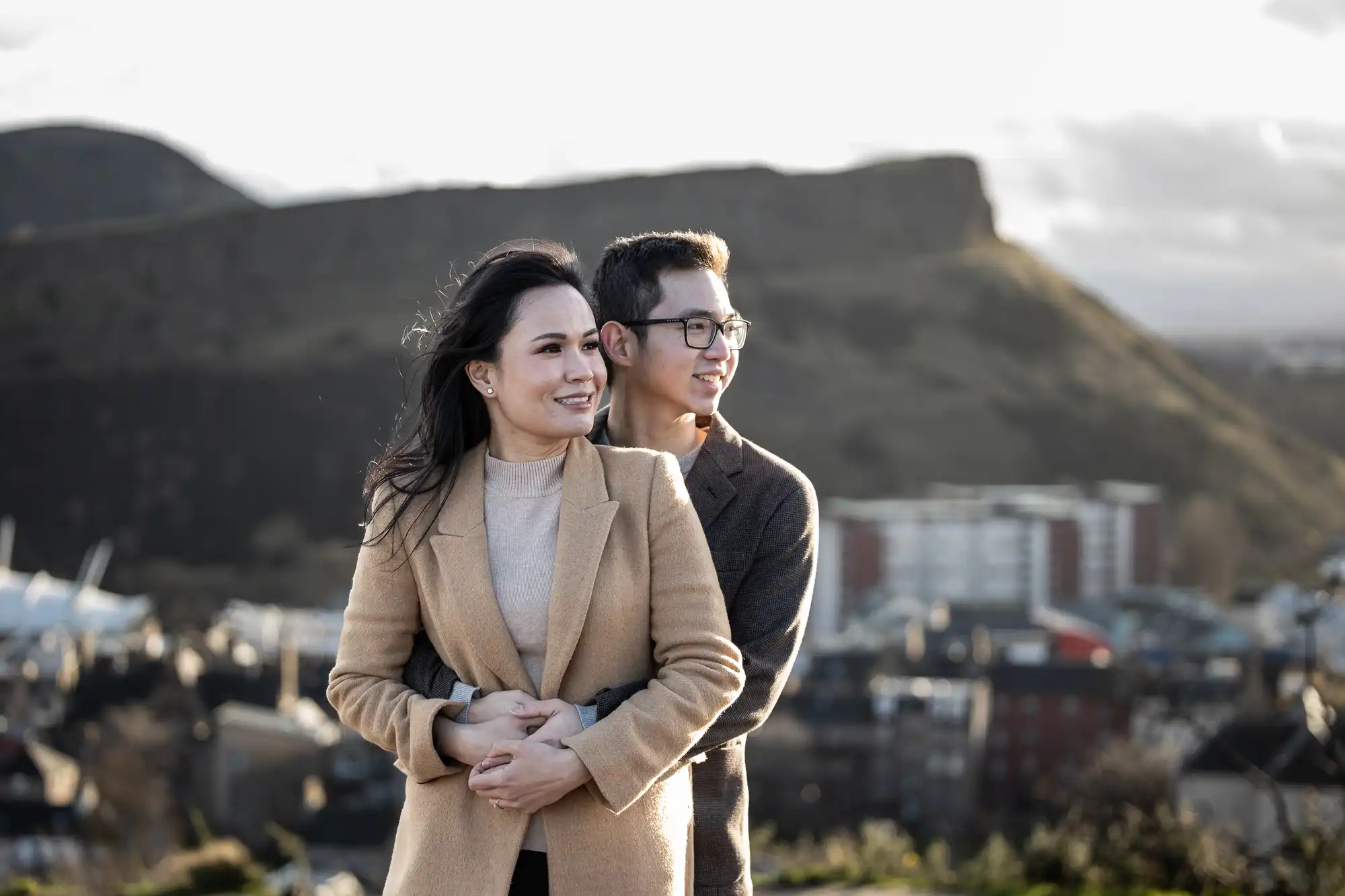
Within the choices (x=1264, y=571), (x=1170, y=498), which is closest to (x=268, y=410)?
(x=1170, y=498)

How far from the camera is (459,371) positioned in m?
2.21

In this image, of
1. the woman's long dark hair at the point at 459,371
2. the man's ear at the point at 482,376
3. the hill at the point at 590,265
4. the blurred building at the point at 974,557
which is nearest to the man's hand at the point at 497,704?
the woman's long dark hair at the point at 459,371

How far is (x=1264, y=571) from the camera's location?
50031mm

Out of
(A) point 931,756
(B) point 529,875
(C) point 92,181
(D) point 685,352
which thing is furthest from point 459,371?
(C) point 92,181

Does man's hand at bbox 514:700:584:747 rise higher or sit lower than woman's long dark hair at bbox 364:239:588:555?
lower

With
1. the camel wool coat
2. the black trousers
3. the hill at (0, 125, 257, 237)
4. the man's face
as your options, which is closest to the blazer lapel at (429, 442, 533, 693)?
the camel wool coat

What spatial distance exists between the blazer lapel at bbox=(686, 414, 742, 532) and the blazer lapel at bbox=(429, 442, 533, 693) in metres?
0.42

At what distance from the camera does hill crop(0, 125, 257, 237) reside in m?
89.6

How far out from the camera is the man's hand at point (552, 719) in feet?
6.64

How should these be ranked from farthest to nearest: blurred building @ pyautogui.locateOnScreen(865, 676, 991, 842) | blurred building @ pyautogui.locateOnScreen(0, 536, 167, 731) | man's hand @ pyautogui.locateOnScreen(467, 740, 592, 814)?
blurred building @ pyautogui.locateOnScreen(0, 536, 167, 731), blurred building @ pyautogui.locateOnScreen(865, 676, 991, 842), man's hand @ pyautogui.locateOnScreen(467, 740, 592, 814)

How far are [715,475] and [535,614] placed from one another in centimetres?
47

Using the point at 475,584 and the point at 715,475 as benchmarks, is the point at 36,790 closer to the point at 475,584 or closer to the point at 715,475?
the point at 715,475

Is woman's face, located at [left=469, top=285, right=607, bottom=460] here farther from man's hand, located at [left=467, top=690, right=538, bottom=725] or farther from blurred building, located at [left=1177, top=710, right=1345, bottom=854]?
blurred building, located at [left=1177, top=710, right=1345, bottom=854]

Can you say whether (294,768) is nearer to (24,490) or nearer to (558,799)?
(558,799)
